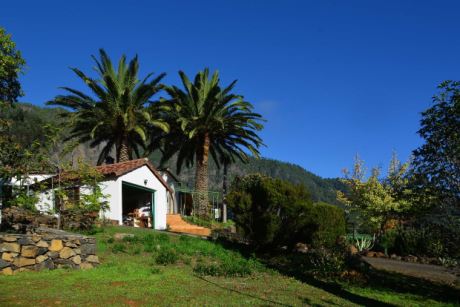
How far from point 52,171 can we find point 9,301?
10.0 metres

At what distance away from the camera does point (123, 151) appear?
93.9 feet

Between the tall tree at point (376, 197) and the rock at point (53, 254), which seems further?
the tall tree at point (376, 197)

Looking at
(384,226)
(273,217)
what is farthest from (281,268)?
(384,226)

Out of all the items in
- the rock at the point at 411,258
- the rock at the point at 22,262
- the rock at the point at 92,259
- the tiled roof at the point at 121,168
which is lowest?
the rock at the point at 411,258

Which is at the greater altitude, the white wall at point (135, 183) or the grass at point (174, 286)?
the white wall at point (135, 183)

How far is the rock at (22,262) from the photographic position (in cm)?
1049

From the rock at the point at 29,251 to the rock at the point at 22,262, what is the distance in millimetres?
95

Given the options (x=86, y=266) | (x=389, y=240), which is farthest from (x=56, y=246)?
(x=389, y=240)

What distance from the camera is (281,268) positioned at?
14094mm

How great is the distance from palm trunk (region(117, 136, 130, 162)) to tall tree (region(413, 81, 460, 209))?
70.4ft

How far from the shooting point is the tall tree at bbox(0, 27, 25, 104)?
1849 centimetres

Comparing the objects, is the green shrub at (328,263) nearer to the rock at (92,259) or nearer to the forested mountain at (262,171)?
the rock at (92,259)

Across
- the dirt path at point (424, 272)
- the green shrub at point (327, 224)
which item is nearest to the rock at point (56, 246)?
the green shrub at point (327, 224)

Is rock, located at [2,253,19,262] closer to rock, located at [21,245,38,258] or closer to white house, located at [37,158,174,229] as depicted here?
rock, located at [21,245,38,258]
